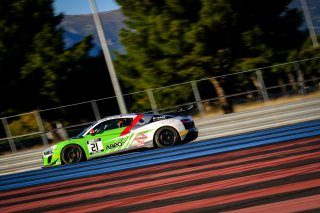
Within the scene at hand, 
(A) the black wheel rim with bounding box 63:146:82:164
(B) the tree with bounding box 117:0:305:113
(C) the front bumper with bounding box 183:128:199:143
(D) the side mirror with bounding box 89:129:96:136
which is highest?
(B) the tree with bounding box 117:0:305:113

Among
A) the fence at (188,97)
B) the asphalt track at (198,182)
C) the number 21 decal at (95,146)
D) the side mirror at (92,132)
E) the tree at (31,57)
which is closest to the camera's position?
the asphalt track at (198,182)

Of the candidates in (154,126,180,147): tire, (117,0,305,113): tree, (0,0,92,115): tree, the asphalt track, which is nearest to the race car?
(154,126,180,147): tire

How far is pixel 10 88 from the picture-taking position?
1112 inches

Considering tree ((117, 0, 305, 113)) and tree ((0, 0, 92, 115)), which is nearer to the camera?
tree ((117, 0, 305, 113))

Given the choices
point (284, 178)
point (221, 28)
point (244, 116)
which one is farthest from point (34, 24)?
point (284, 178)

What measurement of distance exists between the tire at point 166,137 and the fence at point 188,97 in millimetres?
2247

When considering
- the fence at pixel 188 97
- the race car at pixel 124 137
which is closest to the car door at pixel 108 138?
the race car at pixel 124 137

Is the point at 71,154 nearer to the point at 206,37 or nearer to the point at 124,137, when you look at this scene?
the point at 124,137

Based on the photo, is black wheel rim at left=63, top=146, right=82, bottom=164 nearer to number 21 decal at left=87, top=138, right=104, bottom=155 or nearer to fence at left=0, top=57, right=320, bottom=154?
number 21 decal at left=87, top=138, right=104, bottom=155

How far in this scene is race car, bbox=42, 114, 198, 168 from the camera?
12719 millimetres

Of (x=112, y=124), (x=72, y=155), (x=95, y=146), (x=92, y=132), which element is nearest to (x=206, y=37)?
(x=112, y=124)

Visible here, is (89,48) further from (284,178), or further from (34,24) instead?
(284,178)

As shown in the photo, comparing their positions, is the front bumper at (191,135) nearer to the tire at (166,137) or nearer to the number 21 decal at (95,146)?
the tire at (166,137)

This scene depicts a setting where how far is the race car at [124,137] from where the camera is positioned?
12.7 meters
